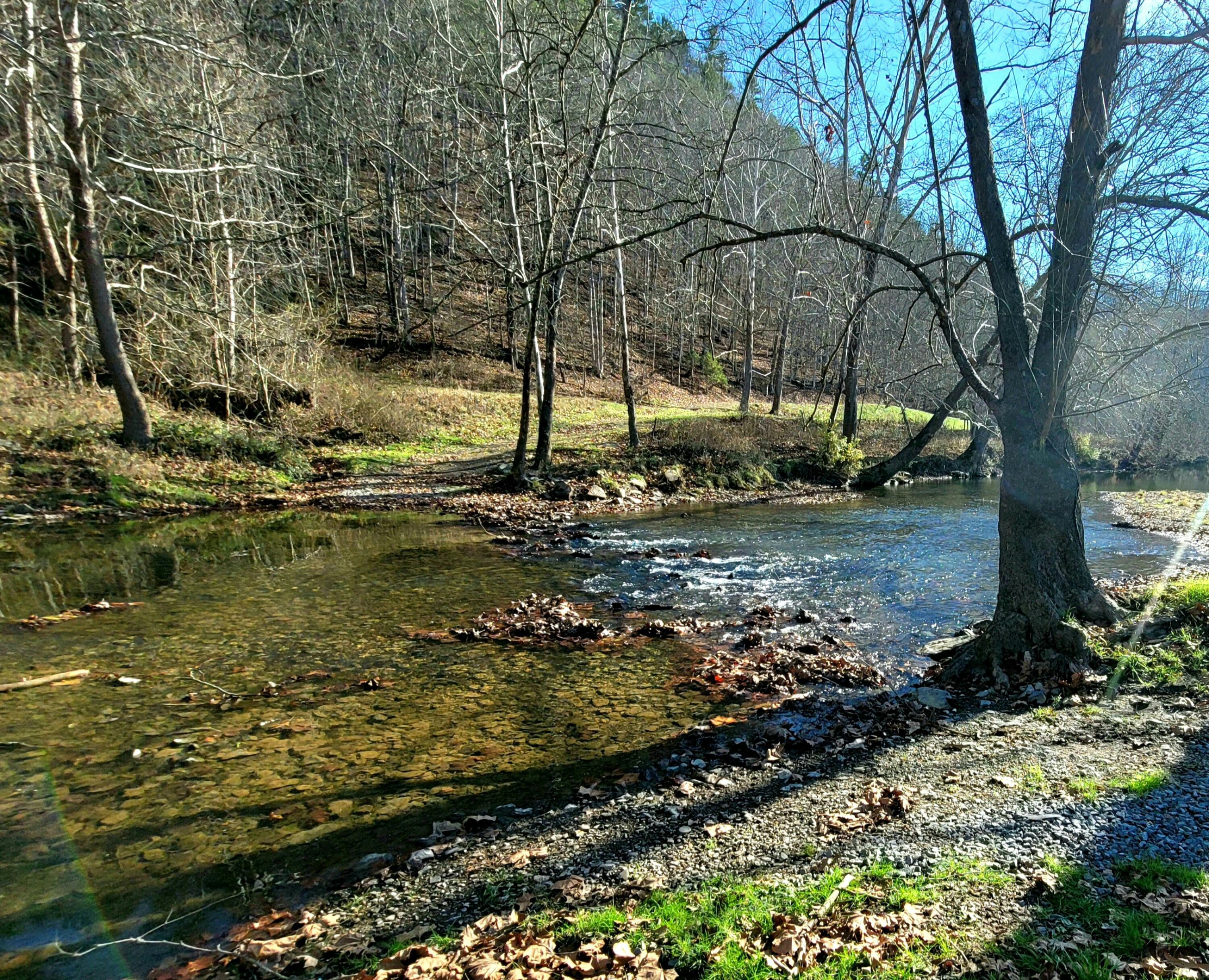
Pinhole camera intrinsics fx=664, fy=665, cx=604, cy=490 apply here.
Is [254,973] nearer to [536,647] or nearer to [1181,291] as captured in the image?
[536,647]

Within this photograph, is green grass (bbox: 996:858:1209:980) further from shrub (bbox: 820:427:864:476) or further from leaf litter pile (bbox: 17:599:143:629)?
shrub (bbox: 820:427:864:476)

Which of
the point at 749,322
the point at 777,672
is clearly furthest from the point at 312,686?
the point at 749,322

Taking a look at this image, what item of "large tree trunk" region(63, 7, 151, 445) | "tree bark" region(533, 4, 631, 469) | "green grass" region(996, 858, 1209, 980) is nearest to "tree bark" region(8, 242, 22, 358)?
"large tree trunk" region(63, 7, 151, 445)

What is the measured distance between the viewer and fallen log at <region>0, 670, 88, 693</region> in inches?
257

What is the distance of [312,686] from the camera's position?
22.6 feet

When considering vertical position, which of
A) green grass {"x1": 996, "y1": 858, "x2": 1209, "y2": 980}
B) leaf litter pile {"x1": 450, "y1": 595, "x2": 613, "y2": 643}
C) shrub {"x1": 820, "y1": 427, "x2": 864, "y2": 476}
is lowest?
leaf litter pile {"x1": 450, "y1": 595, "x2": 613, "y2": 643}

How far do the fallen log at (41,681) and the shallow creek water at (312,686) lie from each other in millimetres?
156

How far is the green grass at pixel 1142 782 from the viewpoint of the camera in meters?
4.21

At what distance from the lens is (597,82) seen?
18891mm

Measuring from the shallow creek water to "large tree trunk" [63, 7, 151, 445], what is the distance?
4.14 m

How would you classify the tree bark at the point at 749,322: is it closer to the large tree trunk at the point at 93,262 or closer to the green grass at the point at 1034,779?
the large tree trunk at the point at 93,262

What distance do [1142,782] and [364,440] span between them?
2290cm

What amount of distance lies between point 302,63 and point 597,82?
902 inches

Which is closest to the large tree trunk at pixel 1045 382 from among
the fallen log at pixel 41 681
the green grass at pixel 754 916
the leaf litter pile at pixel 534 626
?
the green grass at pixel 754 916
